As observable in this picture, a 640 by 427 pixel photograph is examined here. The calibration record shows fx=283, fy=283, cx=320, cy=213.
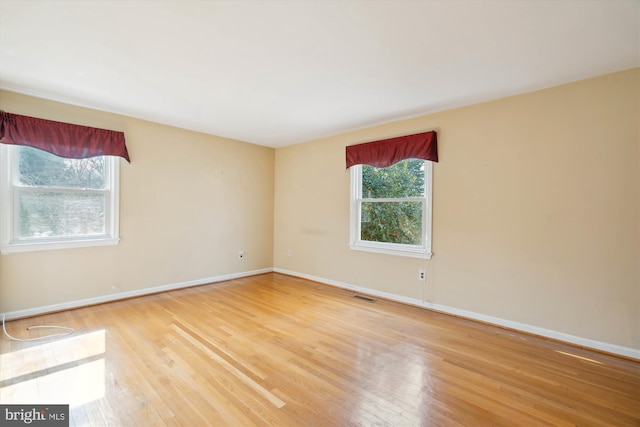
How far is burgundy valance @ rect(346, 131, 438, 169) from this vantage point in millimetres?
3555

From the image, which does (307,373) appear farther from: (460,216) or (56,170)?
(56,170)

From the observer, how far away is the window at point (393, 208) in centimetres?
373

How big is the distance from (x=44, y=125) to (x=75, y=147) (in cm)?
33

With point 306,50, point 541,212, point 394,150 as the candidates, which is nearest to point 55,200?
point 306,50

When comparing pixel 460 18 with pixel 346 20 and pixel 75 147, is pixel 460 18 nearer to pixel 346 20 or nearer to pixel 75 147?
pixel 346 20

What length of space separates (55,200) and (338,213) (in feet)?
12.1

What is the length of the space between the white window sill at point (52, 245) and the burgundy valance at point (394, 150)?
3500mm

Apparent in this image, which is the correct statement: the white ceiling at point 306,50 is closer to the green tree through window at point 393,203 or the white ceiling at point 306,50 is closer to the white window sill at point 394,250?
the green tree through window at point 393,203

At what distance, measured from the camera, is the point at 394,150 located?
3865mm

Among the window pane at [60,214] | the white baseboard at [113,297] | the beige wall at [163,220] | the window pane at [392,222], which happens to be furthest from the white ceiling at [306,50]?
the white baseboard at [113,297]

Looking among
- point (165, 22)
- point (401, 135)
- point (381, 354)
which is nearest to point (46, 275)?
point (165, 22)

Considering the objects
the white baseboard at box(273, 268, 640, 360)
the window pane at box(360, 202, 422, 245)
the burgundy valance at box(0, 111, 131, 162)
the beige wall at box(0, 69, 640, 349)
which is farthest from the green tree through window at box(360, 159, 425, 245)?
the burgundy valance at box(0, 111, 131, 162)

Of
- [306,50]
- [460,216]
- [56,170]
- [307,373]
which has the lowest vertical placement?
[307,373]

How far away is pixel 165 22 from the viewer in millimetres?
1923
